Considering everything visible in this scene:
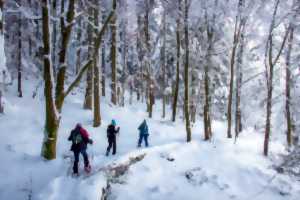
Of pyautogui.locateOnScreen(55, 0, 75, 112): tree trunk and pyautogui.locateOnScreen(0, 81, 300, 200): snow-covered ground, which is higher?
pyautogui.locateOnScreen(55, 0, 75, 112): tree trunk

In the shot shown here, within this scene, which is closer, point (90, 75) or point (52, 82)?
point (52, 82)

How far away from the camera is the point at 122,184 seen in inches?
479

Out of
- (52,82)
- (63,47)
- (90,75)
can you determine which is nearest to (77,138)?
(52,82)

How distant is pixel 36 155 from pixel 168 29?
1858 cm

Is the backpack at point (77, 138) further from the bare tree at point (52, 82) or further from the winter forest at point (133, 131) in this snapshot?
the bare tree at point (52, 82)

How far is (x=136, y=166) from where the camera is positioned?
13.5 meters

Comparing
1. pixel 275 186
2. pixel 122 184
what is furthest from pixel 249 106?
pixel 122 184

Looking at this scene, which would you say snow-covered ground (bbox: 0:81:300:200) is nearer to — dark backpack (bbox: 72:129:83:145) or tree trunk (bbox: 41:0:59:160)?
tree trunk (bbox: 41:0:59:160)

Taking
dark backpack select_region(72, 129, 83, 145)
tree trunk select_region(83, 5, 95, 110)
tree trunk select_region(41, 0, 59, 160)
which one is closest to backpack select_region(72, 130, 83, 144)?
dark backpack select_region(72, 129, 83, 145)

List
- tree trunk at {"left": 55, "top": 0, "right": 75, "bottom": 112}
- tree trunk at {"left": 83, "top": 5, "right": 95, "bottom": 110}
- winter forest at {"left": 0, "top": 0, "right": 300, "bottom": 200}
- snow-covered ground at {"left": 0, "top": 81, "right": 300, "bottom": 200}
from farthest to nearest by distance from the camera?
tree trunk at {"left": 83, "top": 5, "right": 95, "bottom": 110} → tree trunk at {"left": 55, "top": 0, "right": 75, "bottom": 112} → winter forest at {"left": 0, "top": 0, "right": 300, "bottom": 200} → snow-covered ground at {"left": 0, "top": 81, "right": 300, "bottom": 200}

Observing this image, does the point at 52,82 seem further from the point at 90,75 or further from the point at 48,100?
the point at 90,75

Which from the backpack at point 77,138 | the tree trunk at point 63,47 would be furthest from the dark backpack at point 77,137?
the tree trunk at point 63,47

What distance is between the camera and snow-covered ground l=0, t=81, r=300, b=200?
33.3 ft

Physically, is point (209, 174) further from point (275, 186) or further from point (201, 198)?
point (275, 186)
